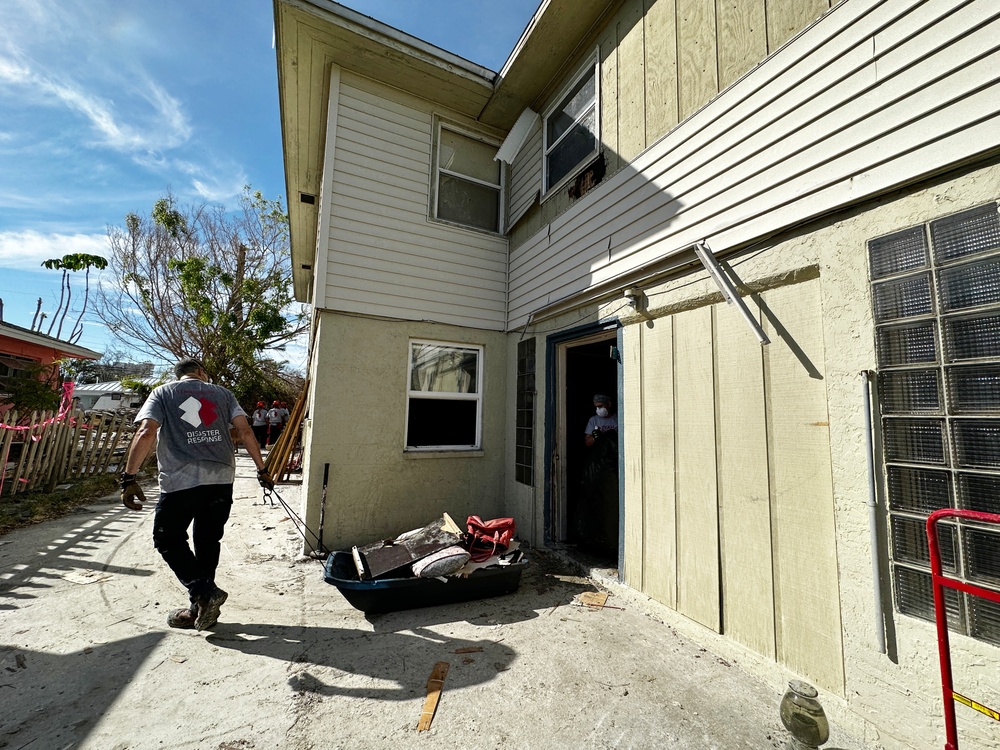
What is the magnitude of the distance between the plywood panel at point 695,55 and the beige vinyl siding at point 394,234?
10.2 ft

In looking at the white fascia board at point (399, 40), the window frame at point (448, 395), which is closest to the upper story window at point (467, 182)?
the white fascia board at point (399, 40)

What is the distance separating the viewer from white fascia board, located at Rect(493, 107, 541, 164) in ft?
19.2

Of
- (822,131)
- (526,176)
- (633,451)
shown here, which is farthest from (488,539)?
(526,176)

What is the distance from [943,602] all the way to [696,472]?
1.46m

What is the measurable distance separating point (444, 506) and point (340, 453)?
1.47m

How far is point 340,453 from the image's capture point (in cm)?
487

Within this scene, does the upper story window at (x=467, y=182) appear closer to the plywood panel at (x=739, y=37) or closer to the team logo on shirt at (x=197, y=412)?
the plywood panel at (x=739, y=37)

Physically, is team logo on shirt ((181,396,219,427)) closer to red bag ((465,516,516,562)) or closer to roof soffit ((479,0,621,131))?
red bag ((465,516,516,562))

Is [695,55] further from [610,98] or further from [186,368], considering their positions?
[186,368]

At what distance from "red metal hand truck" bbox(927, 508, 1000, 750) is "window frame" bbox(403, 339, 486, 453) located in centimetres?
440

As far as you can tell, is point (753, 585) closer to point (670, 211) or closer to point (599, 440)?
point (599, 440)

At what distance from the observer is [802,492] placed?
2.48 meters

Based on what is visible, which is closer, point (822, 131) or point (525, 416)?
point (822, 131)

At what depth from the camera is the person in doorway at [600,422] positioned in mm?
4785
